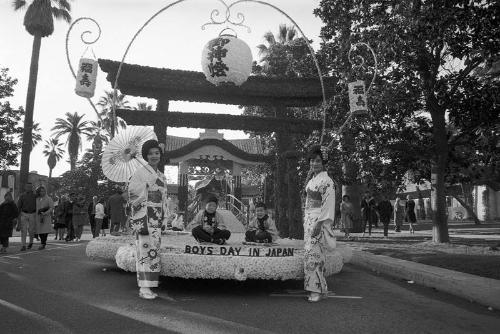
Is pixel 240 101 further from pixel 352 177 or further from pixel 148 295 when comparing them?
pixel 148 295

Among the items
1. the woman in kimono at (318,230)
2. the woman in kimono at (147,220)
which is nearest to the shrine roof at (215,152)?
the woman in kimono at (318,230)

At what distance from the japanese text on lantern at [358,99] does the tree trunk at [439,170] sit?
10.4 feet

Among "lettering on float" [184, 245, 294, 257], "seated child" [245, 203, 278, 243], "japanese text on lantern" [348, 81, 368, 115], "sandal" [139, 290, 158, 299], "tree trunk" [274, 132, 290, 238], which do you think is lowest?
"sandal" [139, 290, 158, 299]

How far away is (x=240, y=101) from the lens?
12.1 meters

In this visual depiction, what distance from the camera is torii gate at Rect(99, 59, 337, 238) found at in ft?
35.7

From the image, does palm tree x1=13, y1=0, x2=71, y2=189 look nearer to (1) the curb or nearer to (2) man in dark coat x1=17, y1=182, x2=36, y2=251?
(2) man in dark coat x1=17, y1=182, x2=36, y2=251

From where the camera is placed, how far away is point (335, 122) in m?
13.5

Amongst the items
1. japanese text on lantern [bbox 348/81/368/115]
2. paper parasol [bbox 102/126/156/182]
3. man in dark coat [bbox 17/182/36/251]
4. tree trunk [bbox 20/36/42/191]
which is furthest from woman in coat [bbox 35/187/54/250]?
tree trunk [bbox 20/36/42/191]

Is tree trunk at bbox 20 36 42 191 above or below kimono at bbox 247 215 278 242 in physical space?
above

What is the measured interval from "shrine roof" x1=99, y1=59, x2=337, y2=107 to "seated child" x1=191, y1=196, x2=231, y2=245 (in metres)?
4.41

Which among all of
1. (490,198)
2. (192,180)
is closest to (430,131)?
(192,180)

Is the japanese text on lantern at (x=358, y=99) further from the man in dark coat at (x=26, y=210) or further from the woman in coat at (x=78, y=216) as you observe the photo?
the woman in coat at (x=78, y=216)

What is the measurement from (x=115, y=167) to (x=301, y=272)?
3204 mm

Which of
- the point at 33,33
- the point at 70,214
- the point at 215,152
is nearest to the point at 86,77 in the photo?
the point at 70,214
